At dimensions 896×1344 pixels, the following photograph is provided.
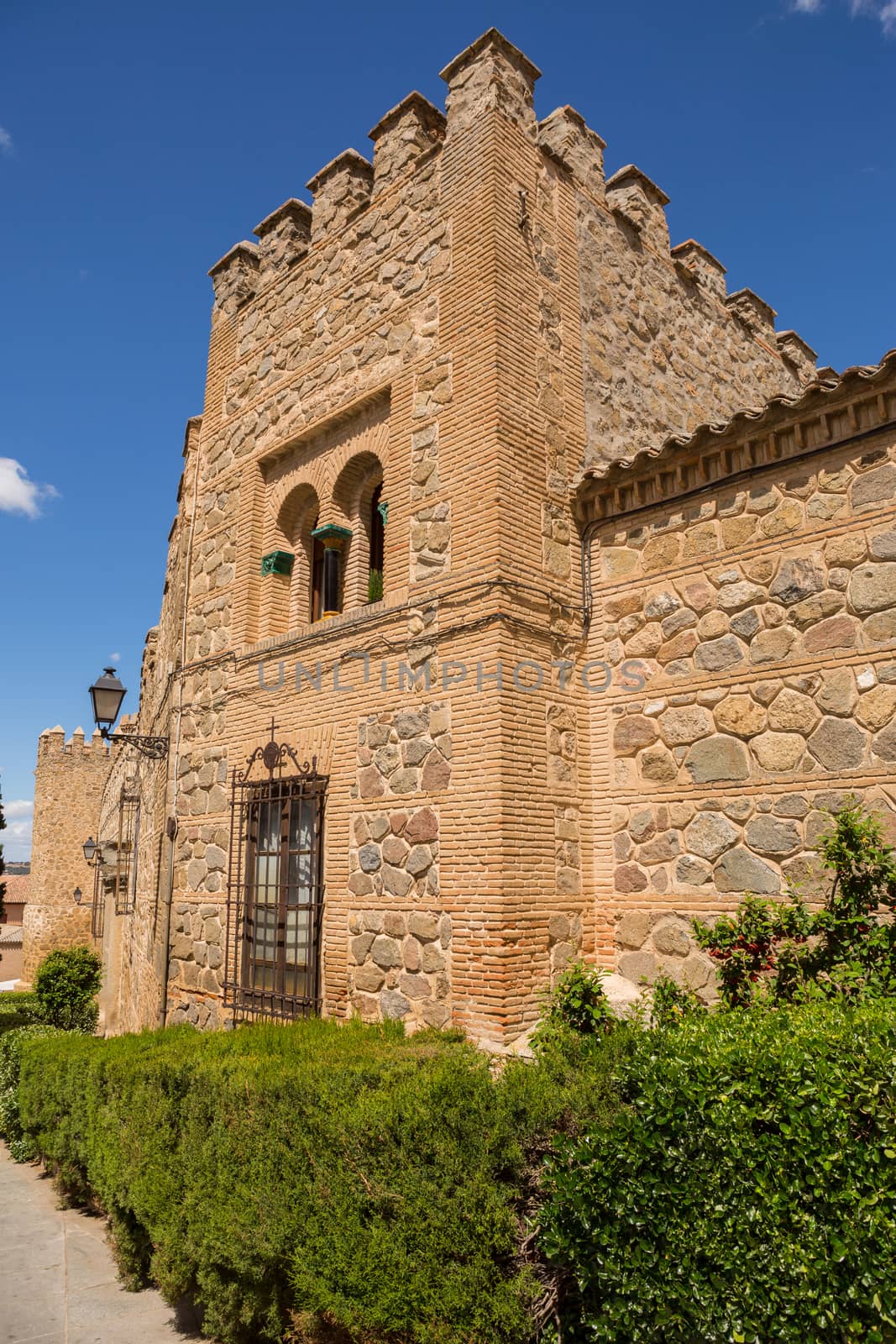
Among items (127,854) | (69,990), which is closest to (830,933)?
(127,854)

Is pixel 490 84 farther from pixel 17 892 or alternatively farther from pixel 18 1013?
pixel 17 892

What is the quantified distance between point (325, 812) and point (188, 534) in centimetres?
433

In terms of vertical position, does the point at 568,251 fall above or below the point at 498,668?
above

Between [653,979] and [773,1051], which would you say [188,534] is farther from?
[773,1051]

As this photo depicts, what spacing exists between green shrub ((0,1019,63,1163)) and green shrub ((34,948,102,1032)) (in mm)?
5740

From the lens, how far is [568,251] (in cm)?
746

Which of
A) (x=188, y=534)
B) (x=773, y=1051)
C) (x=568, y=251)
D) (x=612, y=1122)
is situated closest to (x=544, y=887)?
(x=612, y=1122)

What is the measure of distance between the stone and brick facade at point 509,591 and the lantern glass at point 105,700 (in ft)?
2.16

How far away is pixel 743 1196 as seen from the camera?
9.23 ft

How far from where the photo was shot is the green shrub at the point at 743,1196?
2.65 meters

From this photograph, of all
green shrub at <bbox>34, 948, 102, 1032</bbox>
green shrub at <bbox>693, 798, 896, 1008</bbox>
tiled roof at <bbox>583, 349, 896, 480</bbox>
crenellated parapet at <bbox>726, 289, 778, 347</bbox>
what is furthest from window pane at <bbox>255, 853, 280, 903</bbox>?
green shrub at <bbox>34, 948, 102, 1032</bbox>

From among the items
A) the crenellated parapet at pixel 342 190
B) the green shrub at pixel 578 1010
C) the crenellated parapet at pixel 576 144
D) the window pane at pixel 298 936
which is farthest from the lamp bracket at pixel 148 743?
the crenellated parapet at pixel 576 144

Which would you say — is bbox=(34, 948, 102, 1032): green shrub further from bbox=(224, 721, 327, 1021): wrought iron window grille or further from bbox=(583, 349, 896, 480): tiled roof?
bbox=(583, 349, 896, 480): tiled roof

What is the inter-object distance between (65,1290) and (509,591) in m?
4.77
